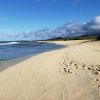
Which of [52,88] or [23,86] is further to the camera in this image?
[23,86]

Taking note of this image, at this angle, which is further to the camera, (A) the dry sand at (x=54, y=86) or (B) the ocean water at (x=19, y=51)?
(B) the ocean water at (x=19, y=51)

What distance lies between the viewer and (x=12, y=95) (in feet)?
26.2

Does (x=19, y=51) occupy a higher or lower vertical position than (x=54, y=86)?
lower

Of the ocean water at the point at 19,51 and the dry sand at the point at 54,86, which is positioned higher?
the dry sand at the point at 54,86

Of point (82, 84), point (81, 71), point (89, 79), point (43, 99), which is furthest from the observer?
point (81, 71)

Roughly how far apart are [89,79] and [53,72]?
8.25ft

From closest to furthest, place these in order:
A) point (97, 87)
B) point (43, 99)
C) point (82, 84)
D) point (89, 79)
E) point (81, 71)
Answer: point (43, 99), point (97, 87), point (82, 84), point (89, 79), point (81, 71)

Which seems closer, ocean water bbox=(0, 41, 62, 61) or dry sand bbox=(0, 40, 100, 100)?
dry sand bbox=(0, 40, 100, 100)

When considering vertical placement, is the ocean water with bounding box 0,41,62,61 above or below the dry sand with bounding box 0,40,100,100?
below

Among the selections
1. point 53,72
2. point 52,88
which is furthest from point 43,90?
point 53,72

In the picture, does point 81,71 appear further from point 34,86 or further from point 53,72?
point 34,86

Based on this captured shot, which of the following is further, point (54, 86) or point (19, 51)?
point (19, 51)

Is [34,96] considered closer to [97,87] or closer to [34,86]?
[34,86]

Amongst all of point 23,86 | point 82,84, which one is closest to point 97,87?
point 82,84
